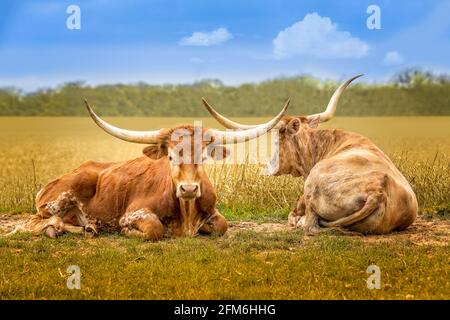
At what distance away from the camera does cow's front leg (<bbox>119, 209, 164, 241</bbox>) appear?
950 cm

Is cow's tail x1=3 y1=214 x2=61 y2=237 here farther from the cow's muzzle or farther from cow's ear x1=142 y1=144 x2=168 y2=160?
the cow's muzzle

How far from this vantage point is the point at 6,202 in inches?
543

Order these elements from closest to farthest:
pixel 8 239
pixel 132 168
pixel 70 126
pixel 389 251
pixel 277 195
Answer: pixel 389 251 < pixel 8 239 < pixel 132 168 < pixel 277 195 < pixel 70 126

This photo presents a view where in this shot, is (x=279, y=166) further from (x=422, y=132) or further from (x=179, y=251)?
(x=422, y=132)

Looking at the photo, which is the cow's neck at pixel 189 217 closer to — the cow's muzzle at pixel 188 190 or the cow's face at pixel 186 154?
the cow's face at pixel 186 154

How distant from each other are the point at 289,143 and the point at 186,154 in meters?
2.47

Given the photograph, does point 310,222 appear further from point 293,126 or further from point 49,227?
point 49,227

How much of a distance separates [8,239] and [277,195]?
5073 mm

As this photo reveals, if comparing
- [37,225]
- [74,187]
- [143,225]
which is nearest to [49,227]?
[37,225]

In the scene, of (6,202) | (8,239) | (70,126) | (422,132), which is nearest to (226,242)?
(8,239)

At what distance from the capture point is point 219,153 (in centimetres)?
971
